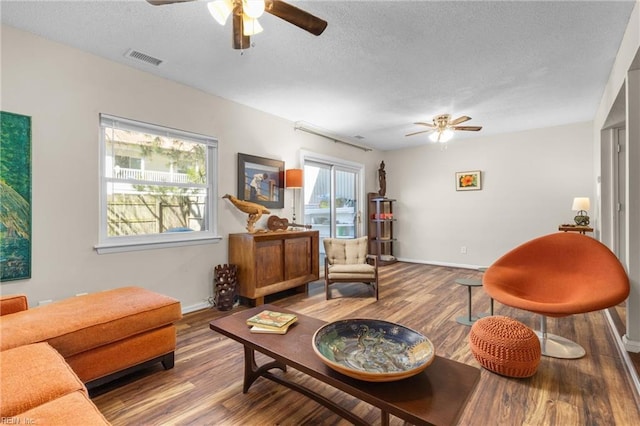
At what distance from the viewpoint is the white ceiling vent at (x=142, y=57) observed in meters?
2.61

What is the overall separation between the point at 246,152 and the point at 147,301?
2287 millimetres

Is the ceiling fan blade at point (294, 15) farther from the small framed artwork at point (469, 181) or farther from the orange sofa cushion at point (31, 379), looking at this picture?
the small framed artwork at point (469, 181)

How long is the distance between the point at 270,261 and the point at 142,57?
242cm

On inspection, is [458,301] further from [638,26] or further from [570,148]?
[570,148]

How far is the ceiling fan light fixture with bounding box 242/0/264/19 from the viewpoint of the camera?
1472mm

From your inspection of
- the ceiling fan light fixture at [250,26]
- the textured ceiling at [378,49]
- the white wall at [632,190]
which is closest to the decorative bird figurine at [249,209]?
the textured ceiling at [378,49]

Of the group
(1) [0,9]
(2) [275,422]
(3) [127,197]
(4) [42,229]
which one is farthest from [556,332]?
(1) [0,9]

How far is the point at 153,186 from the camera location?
10.3ft

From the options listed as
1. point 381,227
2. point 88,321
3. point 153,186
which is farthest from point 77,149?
point 381,227

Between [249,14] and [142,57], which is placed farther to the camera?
[142,57]

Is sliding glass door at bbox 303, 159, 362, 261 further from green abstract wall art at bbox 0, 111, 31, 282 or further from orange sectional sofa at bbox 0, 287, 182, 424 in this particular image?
green abstract wall art at bbox 0, 111, 31, 282

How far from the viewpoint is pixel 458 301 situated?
12.1 feet

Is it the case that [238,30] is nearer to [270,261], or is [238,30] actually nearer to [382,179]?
[270,261]

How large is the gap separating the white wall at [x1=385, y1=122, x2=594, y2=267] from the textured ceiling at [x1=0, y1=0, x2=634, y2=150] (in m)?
1.09
